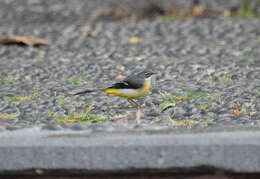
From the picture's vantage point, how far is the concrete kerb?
3664mm

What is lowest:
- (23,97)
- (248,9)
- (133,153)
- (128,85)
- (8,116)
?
(133,153)

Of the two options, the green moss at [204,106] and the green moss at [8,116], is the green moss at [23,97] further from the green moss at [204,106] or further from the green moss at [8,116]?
the green moss at [204,106]

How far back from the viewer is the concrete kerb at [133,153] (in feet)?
12.0

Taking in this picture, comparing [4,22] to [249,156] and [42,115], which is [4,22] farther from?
[249,156]

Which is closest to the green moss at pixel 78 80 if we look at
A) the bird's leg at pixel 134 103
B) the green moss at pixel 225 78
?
the bird's leg at pixel 134 103

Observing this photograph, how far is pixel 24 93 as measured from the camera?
5734mm

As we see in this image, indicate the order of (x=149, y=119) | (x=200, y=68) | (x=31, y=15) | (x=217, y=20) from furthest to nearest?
(x=31, y=15)
(x=217, y=20)
(x=200, y=68)
(x=149, y=119)

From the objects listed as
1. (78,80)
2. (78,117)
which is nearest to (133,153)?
(78,117)

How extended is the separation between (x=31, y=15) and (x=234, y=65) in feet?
18.5

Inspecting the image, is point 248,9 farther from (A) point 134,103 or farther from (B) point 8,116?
(B) point 8,116

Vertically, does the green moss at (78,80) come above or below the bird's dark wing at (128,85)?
above

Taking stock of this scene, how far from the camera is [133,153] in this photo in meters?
3.71

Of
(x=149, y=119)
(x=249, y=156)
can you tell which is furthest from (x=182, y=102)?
(x=249, y=156)

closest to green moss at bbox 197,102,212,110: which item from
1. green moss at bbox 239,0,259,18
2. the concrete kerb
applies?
the concrete kerb
